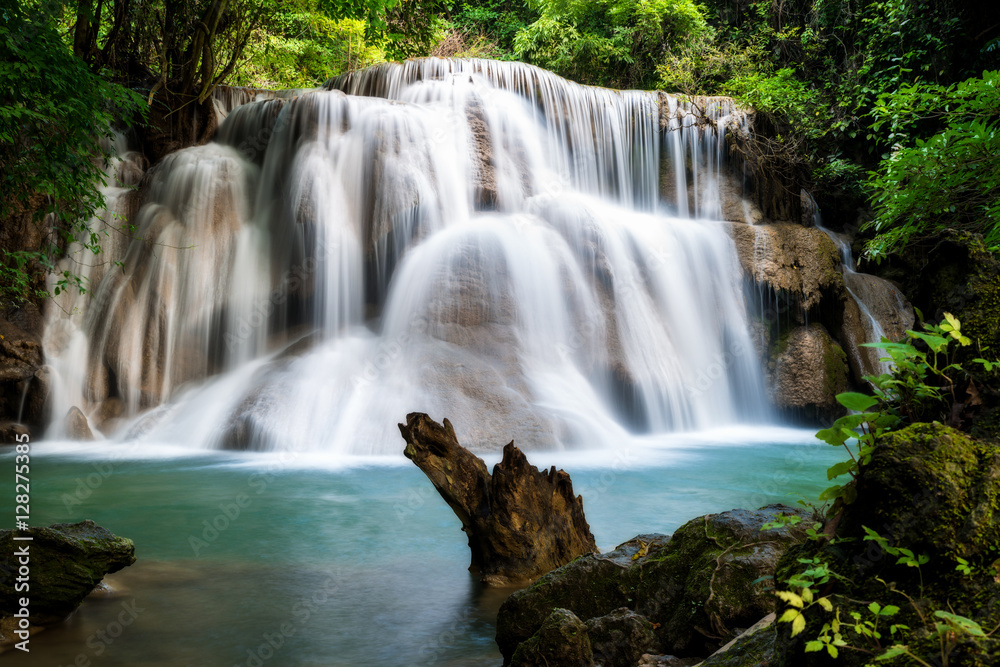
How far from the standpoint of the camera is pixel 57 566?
364 centimetres

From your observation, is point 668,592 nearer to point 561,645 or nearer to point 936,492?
point 561,645

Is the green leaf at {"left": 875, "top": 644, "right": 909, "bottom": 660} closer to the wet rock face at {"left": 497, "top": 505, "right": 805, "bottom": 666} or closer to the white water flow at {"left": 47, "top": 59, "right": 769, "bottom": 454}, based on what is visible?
the wet rock face at {"left": 497, "top": 505, "right": 805, "bottom": 666}

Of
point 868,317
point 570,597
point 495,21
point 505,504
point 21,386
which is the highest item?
point 495,21

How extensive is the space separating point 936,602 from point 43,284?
1415cm

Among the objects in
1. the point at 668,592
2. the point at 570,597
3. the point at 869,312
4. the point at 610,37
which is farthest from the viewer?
the point at 610,37

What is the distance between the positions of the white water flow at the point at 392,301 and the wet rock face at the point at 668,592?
561cm

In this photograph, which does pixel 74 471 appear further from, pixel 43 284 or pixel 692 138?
pixel 692 138

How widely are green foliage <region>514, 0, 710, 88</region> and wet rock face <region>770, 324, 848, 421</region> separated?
36.0 ft

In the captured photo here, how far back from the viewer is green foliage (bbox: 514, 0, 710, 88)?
20422 mm

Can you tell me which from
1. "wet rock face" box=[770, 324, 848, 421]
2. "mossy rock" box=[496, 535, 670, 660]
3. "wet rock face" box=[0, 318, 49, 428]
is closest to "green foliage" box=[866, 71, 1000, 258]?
"mossy rock" box=[496, 535, 670, 660]

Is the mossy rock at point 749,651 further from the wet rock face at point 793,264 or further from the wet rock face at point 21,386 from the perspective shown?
the wet rock face at point 793,264

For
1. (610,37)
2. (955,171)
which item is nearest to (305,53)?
(610,37)

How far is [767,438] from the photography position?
11.5 m

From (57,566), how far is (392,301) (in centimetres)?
824
